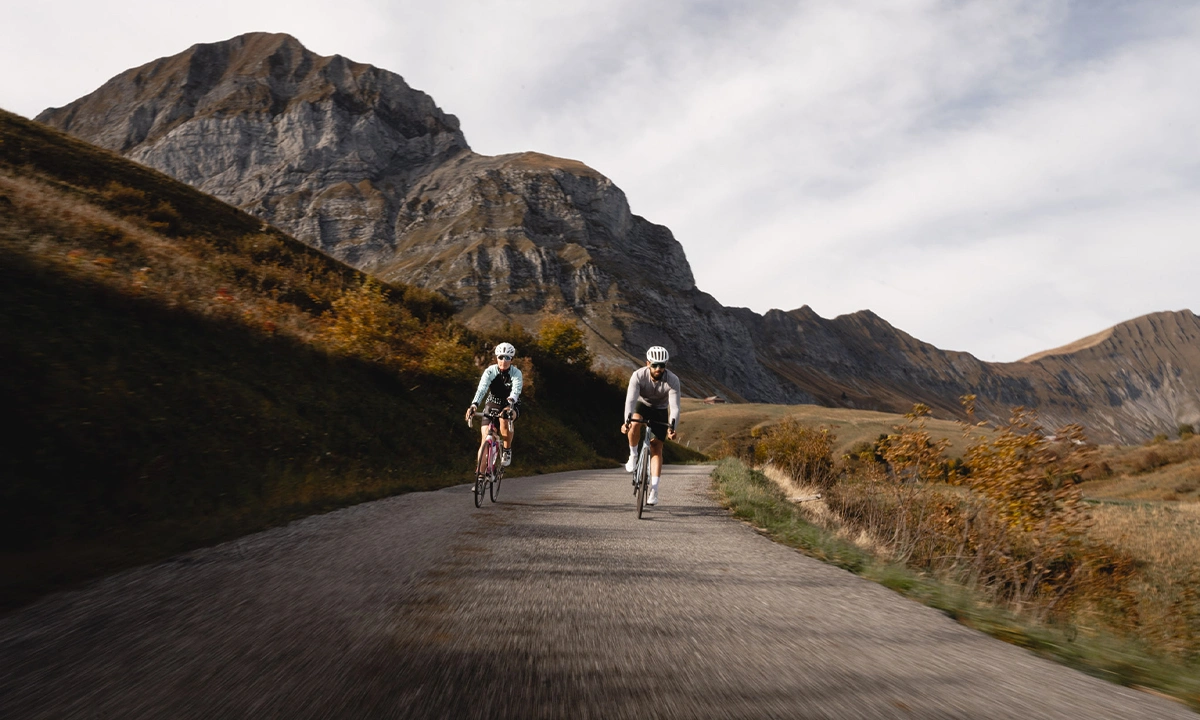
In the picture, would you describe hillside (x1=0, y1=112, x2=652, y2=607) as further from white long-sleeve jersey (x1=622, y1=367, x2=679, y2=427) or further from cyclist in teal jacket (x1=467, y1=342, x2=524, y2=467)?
white long-sleeve jersey (x1=622, y1=367, x2=679, y2=427)

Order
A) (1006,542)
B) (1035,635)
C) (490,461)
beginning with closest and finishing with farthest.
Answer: (1035,635) → (490,461) → (1006,542)

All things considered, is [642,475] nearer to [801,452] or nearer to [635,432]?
[635,432]

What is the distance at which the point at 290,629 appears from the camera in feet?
11.3

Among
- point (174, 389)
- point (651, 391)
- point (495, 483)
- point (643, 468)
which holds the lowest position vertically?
point (495, 483)

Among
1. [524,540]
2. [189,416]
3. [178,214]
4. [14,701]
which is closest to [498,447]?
[524,540]

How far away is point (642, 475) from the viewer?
9391mm

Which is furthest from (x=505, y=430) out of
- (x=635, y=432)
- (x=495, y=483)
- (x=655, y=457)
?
(x=655, y=457)

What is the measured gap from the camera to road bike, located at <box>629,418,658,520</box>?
30.2 ft

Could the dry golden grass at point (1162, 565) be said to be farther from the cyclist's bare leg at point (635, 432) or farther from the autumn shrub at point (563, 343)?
the autumn shrub at point (563, 343)

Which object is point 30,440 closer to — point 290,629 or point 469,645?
point 290,629

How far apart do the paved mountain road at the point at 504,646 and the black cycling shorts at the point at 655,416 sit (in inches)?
166

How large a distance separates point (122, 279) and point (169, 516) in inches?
373

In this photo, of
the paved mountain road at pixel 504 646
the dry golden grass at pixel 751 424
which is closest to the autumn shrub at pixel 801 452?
the paved mountain road at pixel 504 646

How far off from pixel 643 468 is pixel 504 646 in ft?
20.7
